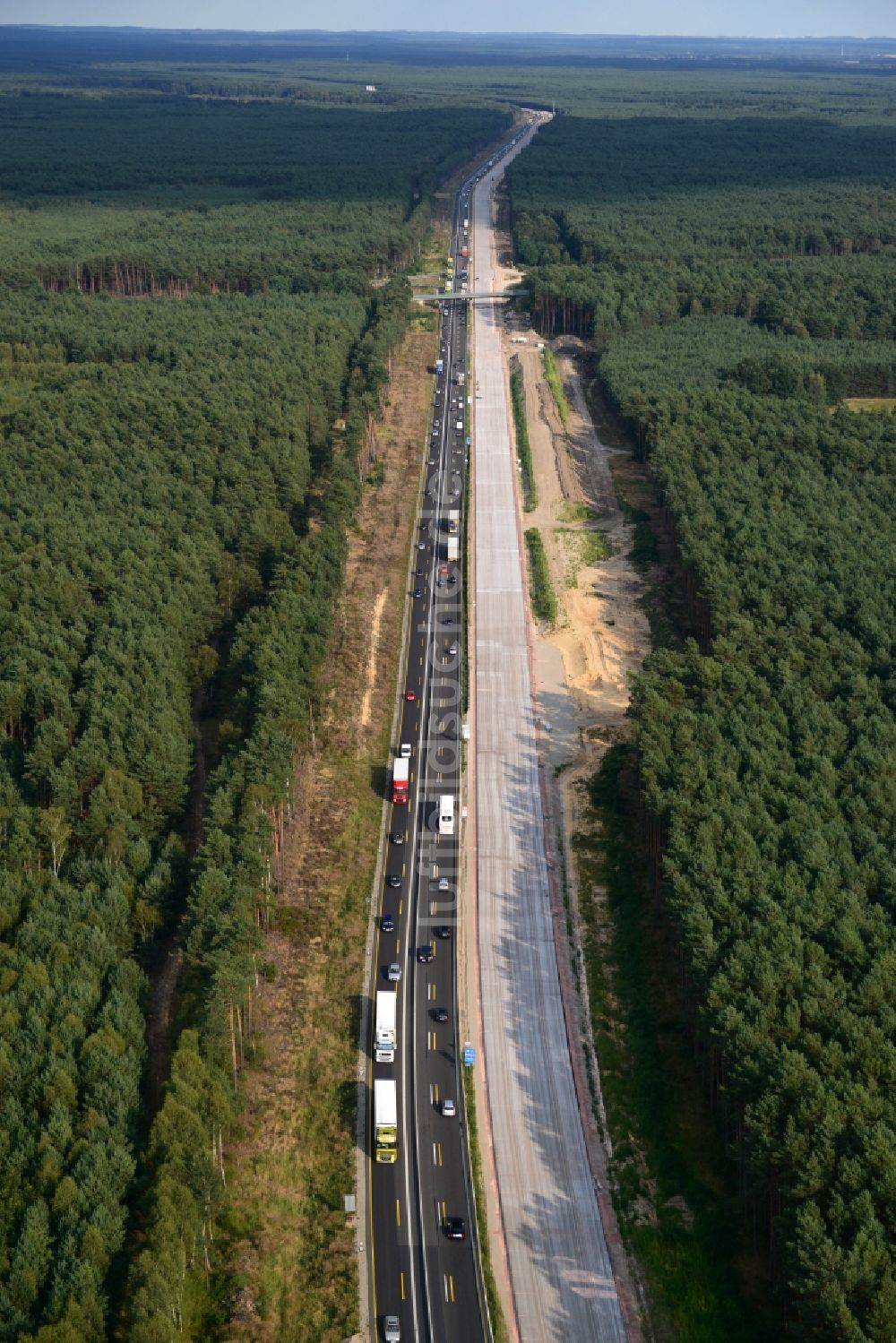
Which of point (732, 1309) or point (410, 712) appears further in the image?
point (410, 712)

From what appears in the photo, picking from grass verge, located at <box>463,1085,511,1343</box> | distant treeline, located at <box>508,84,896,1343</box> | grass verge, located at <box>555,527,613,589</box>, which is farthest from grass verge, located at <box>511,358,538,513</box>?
grass verge, located at <box>463,1085,511,1343</box>

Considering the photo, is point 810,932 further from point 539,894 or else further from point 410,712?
point 410,712

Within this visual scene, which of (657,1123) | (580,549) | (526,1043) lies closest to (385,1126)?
(526,1043)

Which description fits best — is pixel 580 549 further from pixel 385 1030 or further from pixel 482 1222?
pixel 482 1222

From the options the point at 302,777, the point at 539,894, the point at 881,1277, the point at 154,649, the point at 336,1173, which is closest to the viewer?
the point at 881,1277

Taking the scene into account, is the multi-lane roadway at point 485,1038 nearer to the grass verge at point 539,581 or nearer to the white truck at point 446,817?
the white truck at point 446,817

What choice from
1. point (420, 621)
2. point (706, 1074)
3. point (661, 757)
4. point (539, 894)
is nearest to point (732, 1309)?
point (706, 1074)

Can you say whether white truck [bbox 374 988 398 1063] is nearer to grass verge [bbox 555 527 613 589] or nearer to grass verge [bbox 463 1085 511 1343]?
grass verge [bbox 463 1085 511 1343]
